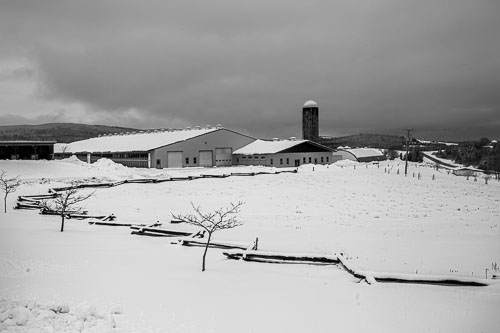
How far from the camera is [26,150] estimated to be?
5597 centimetres

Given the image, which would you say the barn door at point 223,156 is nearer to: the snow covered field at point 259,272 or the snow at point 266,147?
the snow at point 266,147

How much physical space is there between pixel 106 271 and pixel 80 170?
38669 mm

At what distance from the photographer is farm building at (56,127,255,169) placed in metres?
58.3

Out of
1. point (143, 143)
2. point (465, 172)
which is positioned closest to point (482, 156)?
point (465, 172)

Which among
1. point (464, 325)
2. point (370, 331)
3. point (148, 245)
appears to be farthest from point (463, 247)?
point (148, 245)

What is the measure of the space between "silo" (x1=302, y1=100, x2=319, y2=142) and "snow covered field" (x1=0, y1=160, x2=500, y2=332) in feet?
174

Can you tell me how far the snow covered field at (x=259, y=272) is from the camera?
8.12m

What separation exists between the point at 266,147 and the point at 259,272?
5311 cm

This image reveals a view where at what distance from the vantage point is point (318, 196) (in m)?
32.3

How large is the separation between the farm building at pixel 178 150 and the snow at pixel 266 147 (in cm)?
170

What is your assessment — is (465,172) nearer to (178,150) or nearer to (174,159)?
(178,150)

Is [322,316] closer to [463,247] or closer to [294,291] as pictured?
[294,291]

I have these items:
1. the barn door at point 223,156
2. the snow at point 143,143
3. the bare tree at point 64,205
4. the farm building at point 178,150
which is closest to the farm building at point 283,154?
the barn door at point 223,156

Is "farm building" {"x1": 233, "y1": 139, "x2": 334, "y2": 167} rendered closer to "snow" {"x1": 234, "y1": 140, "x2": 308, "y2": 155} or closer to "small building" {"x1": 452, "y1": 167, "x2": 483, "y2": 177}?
"snow" {"x1": 234, "y1": 140, "x2": 308, "y2": 155}
